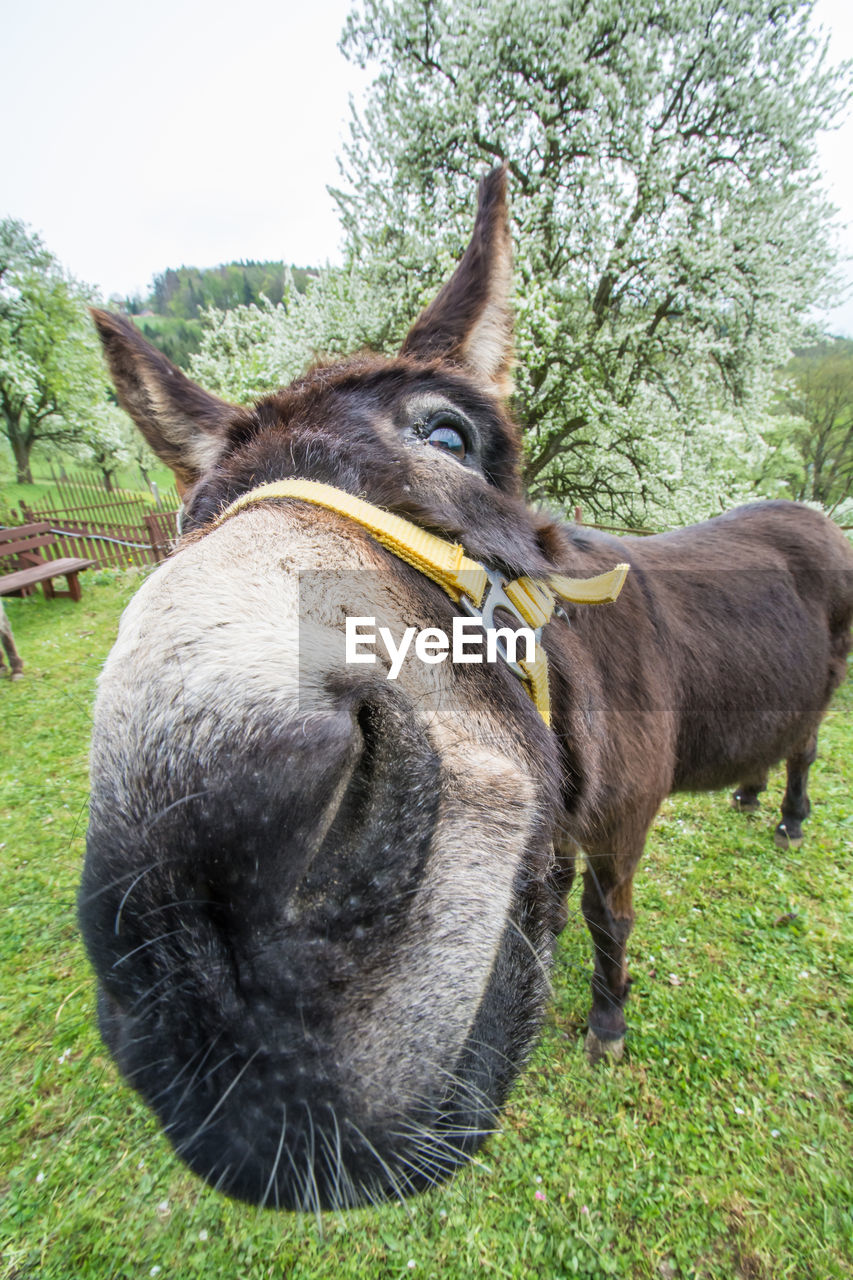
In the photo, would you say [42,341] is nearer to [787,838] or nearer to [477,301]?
[477,301]

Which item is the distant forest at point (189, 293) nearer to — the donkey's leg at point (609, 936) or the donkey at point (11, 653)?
the donkey at point (11, 653)

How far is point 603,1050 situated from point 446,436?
3.52m

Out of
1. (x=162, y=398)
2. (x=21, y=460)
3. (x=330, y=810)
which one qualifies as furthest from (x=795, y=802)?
(x=21, y=460)

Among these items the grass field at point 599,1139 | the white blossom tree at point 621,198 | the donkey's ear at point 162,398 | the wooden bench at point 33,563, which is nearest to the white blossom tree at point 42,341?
the wooden bench at point 33,563

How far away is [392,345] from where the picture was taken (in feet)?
38.8

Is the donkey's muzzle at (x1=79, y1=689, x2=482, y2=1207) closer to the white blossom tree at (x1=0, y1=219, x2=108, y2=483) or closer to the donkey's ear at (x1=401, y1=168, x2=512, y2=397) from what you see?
the donkey's ear at (x1=401, y1=168, x2=512, y2=397)

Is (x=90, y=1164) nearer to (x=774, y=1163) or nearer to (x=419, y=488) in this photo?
(x=774, y=1163)

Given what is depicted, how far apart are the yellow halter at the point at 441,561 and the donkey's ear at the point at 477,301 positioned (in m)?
0.98

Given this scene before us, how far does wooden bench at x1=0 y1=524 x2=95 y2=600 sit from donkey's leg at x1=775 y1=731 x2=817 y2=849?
13.7 metres

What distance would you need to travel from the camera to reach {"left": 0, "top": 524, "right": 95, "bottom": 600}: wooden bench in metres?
12.3

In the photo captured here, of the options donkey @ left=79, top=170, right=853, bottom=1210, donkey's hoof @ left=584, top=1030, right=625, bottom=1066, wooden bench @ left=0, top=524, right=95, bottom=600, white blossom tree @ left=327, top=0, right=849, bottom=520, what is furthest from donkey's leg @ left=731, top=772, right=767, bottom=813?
wooden bench @ left=0, top=524, right=95, bottom=600

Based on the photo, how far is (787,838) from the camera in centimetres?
502

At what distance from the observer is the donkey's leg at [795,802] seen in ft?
16.2

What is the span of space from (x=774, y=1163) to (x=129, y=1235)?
3111mm
